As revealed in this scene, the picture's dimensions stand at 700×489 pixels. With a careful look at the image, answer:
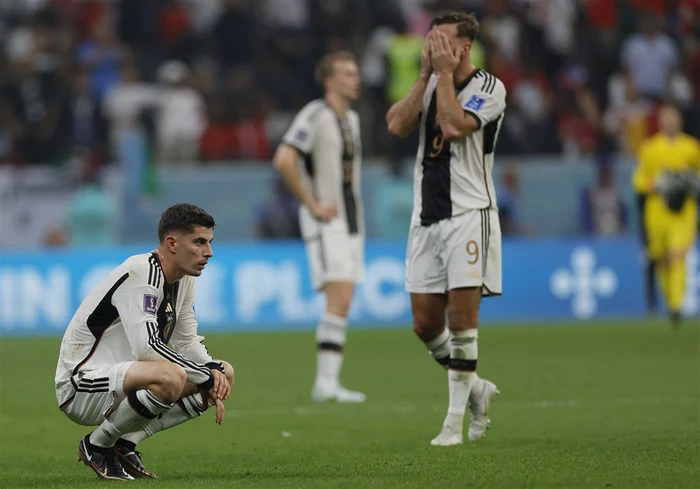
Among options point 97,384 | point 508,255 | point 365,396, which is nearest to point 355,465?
point 97,384

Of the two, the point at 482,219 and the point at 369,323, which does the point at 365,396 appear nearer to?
the point at 482,219

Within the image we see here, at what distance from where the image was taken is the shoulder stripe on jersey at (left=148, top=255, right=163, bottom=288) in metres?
5.99

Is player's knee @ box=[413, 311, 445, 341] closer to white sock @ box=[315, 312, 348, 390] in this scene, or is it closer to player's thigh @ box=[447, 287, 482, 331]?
player's thigh @ box=[447, 287, 482, 331]

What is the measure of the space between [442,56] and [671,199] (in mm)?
9810

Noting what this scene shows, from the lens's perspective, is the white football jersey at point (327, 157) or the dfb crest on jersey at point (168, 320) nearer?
the dfb crest on jersey at point (168, 320)

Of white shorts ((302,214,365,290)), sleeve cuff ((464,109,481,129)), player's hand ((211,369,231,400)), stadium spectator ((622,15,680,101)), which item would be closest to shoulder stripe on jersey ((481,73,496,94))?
sleeve cuff ((464,109,481,129))

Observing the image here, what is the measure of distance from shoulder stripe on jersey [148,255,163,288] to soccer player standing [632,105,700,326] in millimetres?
11192

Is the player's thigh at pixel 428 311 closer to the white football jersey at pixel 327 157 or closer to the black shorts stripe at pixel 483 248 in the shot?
the black shorts stripe at pixel 483 248

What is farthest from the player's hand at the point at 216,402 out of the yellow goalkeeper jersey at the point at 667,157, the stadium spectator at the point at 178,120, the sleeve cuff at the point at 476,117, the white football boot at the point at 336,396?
the stadium spectator at the point at 178,120

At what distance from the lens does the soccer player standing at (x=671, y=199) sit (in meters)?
16.4

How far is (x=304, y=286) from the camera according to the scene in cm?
1766

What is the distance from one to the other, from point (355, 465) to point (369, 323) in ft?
37.2

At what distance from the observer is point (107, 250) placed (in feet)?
57.3

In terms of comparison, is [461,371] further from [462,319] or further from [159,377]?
[159,377]
